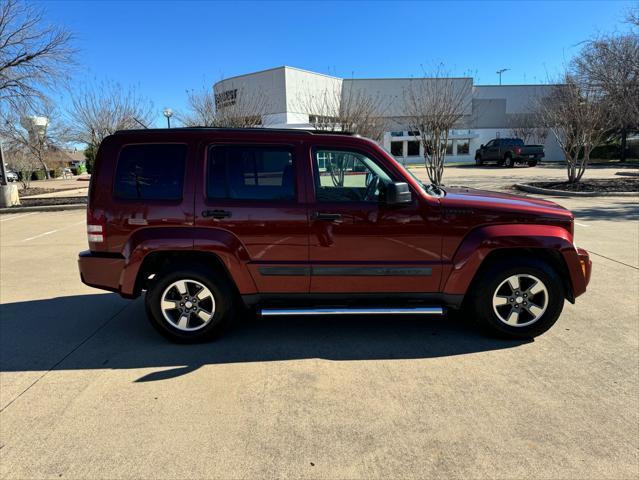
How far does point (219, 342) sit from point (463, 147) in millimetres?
51694

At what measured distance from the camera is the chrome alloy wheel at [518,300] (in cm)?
405

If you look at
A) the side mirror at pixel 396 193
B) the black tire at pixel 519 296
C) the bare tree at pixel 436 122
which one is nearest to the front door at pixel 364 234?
the side mirror at pixel 396 193

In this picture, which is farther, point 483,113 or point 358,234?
point 483,113

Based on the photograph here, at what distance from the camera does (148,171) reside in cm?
405

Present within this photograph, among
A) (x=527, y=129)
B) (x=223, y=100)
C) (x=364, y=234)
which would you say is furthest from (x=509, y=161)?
(x=364, y=234)

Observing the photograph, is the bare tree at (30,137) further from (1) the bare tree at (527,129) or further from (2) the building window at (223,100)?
(1) the bare tree at (527,129)

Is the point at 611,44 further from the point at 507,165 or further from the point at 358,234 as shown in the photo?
the point at 358,234

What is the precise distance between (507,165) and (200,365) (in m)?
33.8

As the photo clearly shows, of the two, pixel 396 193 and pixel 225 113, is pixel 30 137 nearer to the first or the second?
pixel 225 113

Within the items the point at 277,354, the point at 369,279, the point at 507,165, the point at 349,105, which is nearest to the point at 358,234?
the point at 369,279

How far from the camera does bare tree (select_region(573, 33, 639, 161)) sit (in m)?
18.5

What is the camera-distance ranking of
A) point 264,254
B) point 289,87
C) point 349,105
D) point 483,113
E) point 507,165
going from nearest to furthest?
point 264,254 < point 349,105 < point 507,165 < point 289,87 < point 483,113

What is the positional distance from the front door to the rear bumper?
183cm

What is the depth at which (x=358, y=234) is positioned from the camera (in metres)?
3.96
